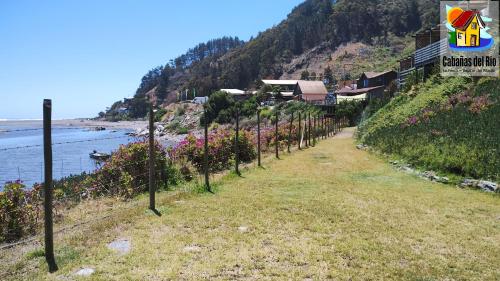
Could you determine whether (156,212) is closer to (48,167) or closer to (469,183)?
(48,167)

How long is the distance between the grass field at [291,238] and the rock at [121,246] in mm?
125

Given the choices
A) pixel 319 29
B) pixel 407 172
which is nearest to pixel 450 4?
pixel 407 172

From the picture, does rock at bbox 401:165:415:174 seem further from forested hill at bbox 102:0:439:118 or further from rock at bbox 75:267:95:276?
forested hill at bbox 102:0:439:118

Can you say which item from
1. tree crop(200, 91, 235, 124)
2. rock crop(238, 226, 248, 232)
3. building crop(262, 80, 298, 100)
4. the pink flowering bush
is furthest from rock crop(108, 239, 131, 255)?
building crop(262, 80, 298, 100)

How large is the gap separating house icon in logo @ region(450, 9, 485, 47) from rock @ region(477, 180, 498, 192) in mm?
18247

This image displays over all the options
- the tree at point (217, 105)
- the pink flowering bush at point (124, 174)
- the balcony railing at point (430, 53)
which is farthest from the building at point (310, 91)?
the pink flowering bush at point (124, 174)

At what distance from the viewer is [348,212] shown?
28.0ft

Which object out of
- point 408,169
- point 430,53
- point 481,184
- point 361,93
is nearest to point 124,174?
point 408,169

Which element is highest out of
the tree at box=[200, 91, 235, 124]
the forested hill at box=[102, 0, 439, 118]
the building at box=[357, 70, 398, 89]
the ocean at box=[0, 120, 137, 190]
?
the forested hill at box=[102, 0, 439, 118]

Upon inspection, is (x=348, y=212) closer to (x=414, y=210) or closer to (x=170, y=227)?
(x=414, y=210)

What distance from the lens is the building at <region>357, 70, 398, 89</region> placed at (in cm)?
6650

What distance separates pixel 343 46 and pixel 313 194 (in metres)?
156

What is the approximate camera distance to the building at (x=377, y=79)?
6650 cm

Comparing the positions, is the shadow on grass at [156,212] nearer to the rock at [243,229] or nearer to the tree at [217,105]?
the rock at [243,229]
